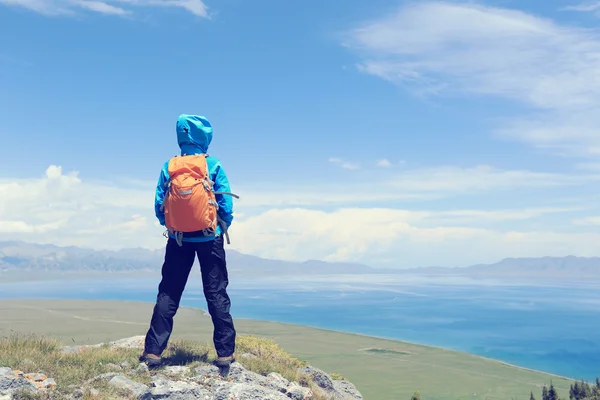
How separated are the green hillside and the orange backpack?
2460 centimetres

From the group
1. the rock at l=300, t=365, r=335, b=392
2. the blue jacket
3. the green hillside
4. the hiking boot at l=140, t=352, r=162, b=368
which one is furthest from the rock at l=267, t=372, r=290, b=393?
the green hillside

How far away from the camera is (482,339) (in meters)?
100

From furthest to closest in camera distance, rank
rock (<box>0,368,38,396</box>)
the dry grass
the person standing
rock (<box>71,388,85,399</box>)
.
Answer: the person standing → the dry grass → rock (<box>71,388,85,399</box>) → rock (<box>0,368,38,396</box>)

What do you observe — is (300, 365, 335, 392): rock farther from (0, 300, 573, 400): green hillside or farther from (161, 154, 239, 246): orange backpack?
(0, 300, 573, 400): green hillside

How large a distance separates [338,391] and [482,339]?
10095 cm

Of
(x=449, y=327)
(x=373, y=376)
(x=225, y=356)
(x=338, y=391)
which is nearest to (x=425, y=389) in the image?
(x=373, y=376)

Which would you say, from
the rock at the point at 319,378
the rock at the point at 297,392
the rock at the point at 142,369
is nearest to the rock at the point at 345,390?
the rock at the point at 319,378

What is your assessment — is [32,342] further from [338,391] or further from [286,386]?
[338,391]

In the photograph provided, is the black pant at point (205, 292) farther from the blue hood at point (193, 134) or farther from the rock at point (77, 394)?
the blue hood at point (193, 134)

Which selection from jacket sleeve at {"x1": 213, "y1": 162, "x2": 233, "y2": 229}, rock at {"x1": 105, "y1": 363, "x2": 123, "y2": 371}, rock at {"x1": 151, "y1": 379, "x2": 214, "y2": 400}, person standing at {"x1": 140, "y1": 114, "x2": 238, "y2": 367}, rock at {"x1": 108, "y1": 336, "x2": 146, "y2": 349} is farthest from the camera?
rock at {"x1": 108, "y1": 336, "x2": 146, "y2": 349}

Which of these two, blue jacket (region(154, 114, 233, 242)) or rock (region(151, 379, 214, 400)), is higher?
blue jacket (region(154, 114, 233, 242))

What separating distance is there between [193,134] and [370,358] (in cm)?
6893

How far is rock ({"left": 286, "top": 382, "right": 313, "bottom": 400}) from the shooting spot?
7305 millimetres

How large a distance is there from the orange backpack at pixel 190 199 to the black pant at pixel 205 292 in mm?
316
